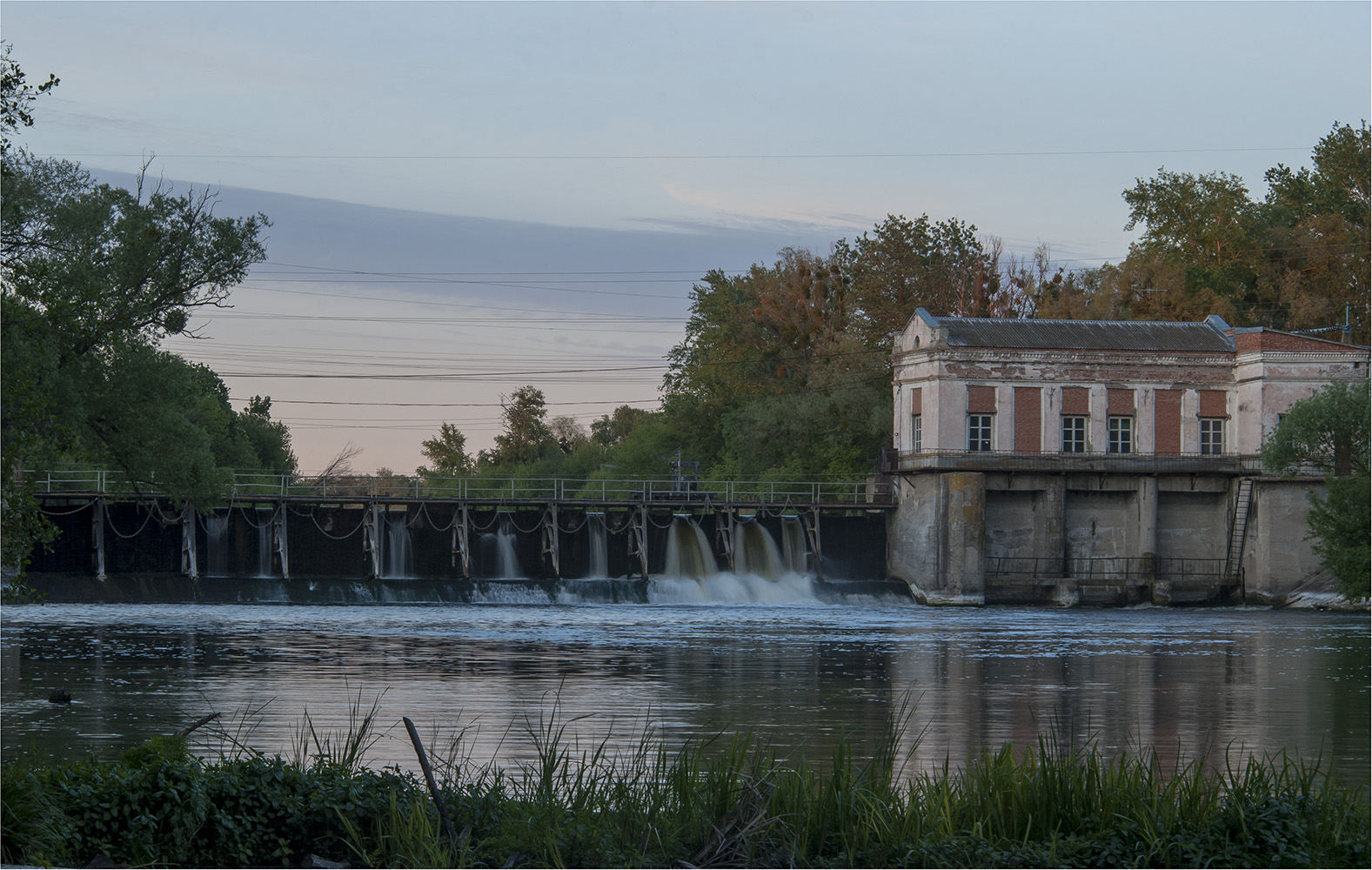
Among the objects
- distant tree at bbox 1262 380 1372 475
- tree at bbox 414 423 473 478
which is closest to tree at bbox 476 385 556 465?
tree at bbox 414 423 473 478

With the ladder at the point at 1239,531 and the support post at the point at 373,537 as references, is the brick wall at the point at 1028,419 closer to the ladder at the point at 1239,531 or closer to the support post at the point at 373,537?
the ladder at the point at 1239,531

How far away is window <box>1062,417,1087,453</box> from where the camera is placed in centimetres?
5941

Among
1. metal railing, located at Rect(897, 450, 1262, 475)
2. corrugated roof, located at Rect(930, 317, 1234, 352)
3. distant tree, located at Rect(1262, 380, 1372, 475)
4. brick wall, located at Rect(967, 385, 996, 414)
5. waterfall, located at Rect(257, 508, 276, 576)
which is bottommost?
waterfall, located at Rect(257, 508, 276, 576)

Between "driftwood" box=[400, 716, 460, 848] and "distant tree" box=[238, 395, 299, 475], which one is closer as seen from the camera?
"driftwood" box=[400, 716, 460, 848]

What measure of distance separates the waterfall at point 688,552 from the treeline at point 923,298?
12009mm

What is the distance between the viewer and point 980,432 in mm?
58625

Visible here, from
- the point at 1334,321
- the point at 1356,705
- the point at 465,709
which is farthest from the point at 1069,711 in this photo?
the point at 1334,321

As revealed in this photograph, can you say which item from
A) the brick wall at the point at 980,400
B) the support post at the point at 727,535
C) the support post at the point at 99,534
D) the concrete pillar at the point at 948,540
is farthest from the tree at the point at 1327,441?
the support post at the point at 99,534

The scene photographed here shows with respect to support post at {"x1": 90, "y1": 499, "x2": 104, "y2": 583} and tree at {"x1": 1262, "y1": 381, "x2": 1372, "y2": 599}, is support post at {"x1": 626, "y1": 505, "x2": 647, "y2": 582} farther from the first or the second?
tree at {"x1": 1262, "y1": 381, "x2": 1372, "y2": 599}

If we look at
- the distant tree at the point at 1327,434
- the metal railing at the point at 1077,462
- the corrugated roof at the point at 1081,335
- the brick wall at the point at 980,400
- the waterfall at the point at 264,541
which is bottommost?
the waterfall at the point at 264,541

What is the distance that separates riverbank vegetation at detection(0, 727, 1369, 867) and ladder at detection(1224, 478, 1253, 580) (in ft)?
172

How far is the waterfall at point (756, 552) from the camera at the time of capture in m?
59.5

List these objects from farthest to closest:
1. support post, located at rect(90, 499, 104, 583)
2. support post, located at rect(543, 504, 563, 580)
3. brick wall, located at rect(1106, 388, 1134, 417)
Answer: brick wall, located at rect(1106, 388, 1134, 417) → support post, located at rect(543, 504, 563, 580) → support post, located at rect(90, 499, 104, 583)

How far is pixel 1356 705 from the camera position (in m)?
22.2
